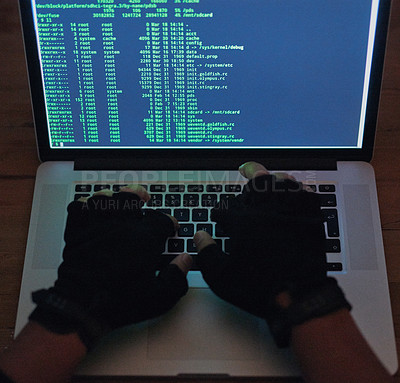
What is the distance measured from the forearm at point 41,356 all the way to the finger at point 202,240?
0.65 feet

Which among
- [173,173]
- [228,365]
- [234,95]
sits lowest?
[228,365]

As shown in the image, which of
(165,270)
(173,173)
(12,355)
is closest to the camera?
(12,355)

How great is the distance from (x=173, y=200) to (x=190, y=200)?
3cm

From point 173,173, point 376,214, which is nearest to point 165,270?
point 173,173

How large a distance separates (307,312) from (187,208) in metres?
0.24

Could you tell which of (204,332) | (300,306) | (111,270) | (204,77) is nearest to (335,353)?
(300,306)

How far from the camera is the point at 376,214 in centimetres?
70

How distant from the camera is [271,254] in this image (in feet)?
1.92

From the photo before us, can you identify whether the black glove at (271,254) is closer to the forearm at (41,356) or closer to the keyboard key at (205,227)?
the keyboard key at (205,227)

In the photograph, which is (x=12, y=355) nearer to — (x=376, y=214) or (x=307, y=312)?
(x=307, y=312)

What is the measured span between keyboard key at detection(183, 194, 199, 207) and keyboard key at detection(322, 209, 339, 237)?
19cm

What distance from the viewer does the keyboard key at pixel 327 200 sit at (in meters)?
0.70

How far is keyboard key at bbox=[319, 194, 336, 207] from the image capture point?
70cm

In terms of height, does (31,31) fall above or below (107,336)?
above
